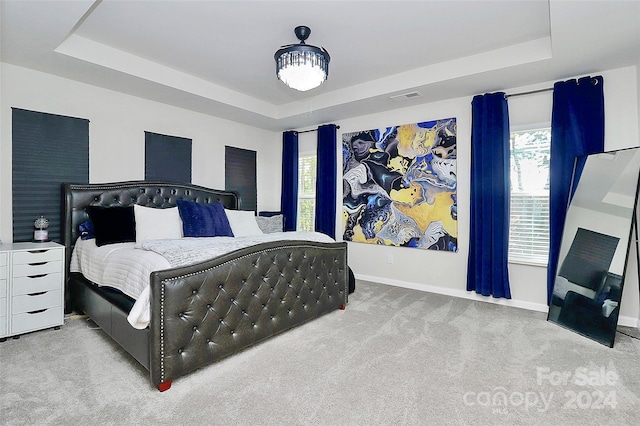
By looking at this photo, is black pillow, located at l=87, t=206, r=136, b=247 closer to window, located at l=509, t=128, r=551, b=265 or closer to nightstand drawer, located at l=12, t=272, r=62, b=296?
nightstand drawer, located at l=12, t=272, r=62, b=296

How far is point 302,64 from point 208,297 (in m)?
1.79

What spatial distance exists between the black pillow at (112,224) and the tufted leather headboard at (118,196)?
0.19m

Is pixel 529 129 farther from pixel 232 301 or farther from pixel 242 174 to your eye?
pixel 242 174

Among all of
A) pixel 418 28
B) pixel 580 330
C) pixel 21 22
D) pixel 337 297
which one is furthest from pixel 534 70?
pixel 21 22

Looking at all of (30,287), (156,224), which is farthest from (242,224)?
(30,287)

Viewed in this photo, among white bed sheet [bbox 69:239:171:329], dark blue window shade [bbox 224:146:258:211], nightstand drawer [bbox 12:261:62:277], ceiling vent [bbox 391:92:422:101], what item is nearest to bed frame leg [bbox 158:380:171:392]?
white bed sheet [bbox 69:239:171:329]

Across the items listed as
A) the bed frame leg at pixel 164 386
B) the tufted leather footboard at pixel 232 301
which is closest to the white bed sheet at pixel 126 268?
the tufted leather footboard at pixel 232 301

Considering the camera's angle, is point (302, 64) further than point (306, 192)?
No

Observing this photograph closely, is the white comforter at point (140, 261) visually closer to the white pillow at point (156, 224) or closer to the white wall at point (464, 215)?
the white pillow at point (156, 224)

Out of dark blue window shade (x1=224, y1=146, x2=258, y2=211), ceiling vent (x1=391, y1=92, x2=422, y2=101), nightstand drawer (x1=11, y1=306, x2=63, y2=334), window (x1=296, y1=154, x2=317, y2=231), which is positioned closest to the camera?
nightstand drawer (x1=11, y1=306, x2=63, y2=334)

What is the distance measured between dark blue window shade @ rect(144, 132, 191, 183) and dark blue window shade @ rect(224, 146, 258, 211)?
2.09 feet

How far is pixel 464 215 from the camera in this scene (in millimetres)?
3859

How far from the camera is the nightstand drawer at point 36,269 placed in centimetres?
258

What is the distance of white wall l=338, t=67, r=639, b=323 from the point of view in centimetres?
298
